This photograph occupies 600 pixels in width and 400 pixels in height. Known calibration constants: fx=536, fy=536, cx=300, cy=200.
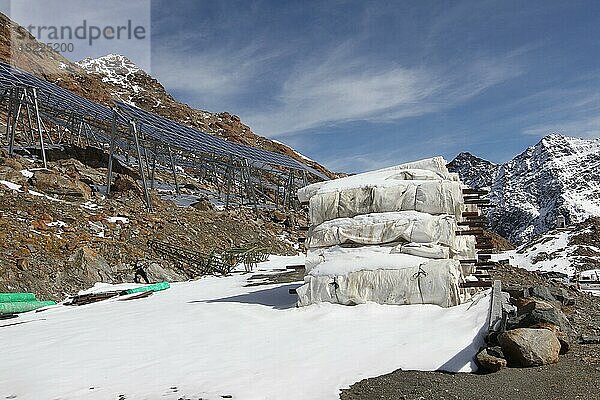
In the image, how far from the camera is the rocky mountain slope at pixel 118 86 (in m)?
71.4

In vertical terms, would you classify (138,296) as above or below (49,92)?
below

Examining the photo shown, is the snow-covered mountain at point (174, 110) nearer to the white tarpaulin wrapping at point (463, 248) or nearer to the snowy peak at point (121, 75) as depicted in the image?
the snowy peak at point (121, 75)

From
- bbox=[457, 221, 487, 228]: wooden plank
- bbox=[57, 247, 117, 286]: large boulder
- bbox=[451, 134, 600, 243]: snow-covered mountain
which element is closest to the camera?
bbox=[457, 221, 487, 228]: wooden plank

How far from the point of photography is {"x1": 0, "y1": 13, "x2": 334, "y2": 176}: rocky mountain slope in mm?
71375

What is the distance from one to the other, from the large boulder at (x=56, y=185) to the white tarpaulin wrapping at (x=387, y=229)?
44.9 ft

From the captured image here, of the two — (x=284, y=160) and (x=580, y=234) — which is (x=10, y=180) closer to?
(x=284, y=160)

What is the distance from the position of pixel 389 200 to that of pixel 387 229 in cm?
76

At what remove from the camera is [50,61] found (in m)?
82.4

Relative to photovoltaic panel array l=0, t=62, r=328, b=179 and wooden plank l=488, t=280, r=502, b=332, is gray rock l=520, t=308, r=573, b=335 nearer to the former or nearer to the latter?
wooden plank l=488, t=280, r=502, b=332

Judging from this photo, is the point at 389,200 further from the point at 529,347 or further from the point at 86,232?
the point at 86,232

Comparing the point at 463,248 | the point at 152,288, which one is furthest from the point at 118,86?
the point at 463,248

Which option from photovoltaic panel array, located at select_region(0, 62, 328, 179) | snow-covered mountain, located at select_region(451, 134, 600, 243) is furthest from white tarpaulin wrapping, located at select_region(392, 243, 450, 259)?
snow-covered mountain, located at select_region(451, 134, 600, 243)

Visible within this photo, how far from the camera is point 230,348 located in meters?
8.20

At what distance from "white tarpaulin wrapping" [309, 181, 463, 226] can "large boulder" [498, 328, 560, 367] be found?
4.34m
